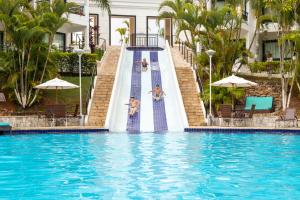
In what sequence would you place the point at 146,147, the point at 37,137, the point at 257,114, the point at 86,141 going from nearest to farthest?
the point at 146,147 < the point at 86,141 < the point at 37,137 < the point at 257,114

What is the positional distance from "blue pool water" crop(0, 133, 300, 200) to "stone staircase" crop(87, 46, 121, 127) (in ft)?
17.2

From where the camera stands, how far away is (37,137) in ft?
65.9

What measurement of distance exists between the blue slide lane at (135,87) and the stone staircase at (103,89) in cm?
113

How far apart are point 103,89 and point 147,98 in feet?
7.51

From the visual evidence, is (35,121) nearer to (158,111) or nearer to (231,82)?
(158,111)

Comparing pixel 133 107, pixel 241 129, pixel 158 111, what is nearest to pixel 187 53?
pixel 158 111

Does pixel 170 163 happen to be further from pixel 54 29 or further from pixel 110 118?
pixel 54 29

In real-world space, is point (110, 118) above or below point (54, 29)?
below

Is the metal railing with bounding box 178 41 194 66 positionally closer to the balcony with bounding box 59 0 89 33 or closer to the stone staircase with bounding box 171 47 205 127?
the stone staircase with bounding box 171 47 205 127

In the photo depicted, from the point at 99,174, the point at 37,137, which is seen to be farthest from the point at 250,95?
the point at 99,174

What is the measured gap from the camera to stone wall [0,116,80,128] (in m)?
23.0

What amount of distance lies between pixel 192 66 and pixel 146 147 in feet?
54.3

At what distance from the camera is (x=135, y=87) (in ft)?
99.2

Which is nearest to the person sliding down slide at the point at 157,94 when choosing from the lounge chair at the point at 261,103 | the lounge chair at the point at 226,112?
the lounge chair at the point at 261,103
